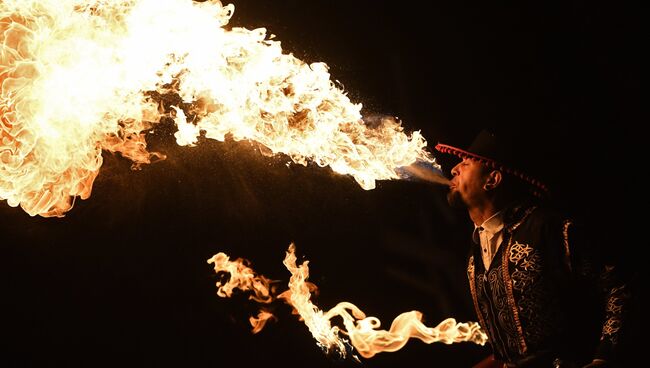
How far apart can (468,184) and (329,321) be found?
62.3 inches

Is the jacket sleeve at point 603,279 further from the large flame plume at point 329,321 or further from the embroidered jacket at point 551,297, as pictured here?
the large flame plume at point 329,321

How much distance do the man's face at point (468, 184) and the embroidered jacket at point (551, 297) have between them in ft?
1.37

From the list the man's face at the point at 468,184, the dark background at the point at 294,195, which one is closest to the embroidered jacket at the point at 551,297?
the man's face at the point at 468,184

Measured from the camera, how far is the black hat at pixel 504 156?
3.25 m

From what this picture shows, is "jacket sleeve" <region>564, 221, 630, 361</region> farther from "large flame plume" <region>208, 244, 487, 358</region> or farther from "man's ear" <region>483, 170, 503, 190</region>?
"large flame plume" <region>208, 244, 487, 358</region>

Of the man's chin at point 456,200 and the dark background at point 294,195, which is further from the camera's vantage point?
the dark background at point 294,195

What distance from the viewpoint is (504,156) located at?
3279 mm

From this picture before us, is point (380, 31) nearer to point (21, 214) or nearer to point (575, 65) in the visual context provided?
point (575, 65)

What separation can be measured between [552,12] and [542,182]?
4.73 feet

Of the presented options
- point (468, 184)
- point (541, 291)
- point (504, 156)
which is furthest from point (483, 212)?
point (541, 291)

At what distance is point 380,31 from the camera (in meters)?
4.25

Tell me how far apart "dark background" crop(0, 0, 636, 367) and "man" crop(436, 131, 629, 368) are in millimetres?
779

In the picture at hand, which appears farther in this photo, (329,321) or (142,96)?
(329,321)

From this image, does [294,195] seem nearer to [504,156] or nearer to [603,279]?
[504,156]
